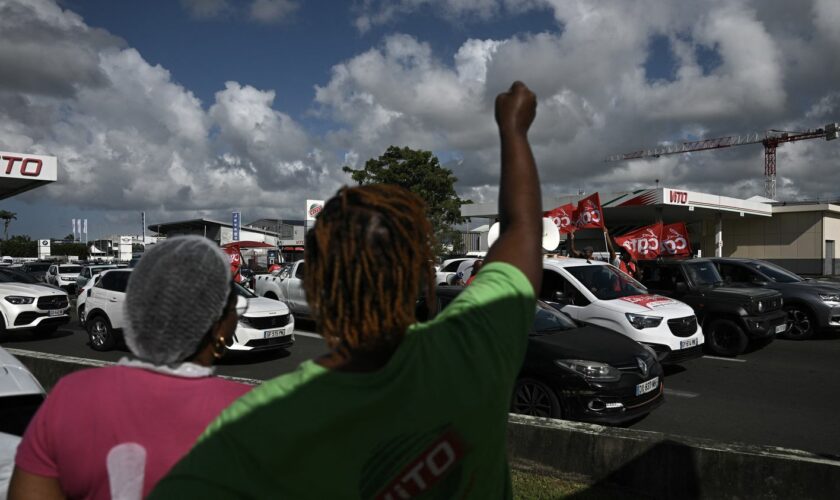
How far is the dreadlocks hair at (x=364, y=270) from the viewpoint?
1.26 m

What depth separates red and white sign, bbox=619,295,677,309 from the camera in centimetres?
939

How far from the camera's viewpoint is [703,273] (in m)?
12.2

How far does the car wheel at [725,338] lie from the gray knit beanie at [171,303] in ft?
36.1

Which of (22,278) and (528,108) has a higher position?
(528,108)

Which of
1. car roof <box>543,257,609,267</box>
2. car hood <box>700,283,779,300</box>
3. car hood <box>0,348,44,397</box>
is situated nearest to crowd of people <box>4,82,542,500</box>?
car hood <box>0,348,44,397</box>

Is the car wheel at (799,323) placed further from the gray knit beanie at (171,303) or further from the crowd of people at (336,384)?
the gray knit beanie at (171,303)

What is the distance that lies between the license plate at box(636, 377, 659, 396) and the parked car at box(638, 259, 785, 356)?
16.7 feet

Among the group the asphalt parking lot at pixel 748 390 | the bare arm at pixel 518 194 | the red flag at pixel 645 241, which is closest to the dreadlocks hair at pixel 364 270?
the bare arm at pixel 518 194

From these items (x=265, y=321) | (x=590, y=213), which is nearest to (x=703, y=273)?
(x=590, y=213)

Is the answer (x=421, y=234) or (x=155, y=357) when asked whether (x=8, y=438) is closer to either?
(x=155, y=357)

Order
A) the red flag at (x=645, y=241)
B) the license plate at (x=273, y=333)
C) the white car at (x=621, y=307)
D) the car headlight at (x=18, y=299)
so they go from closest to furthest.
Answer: the white car at (x=621, y=307) < the license plate at (x=273, y=333) < the car headlight at (x=18, y=299) < the red flag at (x=645, y=241)

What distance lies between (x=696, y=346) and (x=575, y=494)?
575 cm

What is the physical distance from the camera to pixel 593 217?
598 inches

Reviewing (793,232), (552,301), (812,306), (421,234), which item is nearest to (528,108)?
(421,234)
